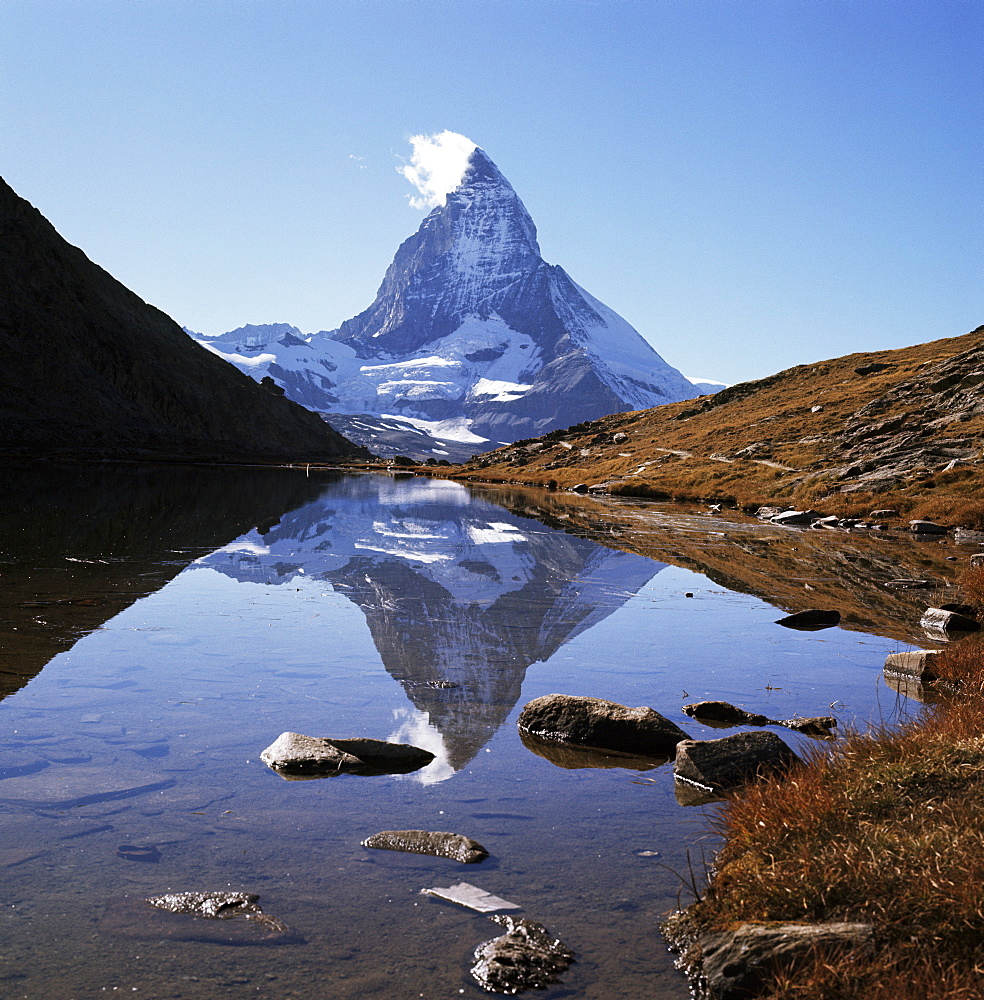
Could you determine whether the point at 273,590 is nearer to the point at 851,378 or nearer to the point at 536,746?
the point at 536,746

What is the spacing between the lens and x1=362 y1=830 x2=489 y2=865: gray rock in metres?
6.73

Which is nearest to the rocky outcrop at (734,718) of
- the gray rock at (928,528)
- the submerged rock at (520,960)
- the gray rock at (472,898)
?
the gray rock at (472,898)

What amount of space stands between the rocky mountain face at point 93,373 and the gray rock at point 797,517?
7382 centimetres

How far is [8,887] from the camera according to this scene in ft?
19.5

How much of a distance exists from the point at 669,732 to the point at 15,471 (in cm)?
6348

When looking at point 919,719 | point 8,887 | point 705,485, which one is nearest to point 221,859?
point 8,887

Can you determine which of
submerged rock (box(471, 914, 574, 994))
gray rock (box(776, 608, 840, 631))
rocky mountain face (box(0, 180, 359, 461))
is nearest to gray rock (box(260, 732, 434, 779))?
submerged rock (box(471, 914, 574, 994))

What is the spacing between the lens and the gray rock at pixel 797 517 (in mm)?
44438

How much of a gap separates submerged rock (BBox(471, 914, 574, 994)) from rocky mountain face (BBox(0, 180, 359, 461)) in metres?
89.6

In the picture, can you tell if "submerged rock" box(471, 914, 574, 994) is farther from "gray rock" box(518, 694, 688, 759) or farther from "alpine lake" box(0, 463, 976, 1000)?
"gray rock" box(518, 694, 688, 759)

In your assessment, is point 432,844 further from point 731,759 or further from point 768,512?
point 768,512

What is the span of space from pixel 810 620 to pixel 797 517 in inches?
1147

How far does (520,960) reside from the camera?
528 centimetres

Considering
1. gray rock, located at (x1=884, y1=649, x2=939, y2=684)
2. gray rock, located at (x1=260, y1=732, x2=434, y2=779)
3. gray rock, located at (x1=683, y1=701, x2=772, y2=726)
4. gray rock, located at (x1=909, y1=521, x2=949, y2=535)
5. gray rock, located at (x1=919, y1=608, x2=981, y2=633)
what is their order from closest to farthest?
1. gray rock, located at (x1=260, y1=732, x2=434, y2=779)
2. gray rock, located at (x1=683, y1=701, x2=772, y2=726)
3. gray rock, located at (x1=884, y1=649, x2=939, y2=684)
4. gray rock, located at (x1=919, y1=608, x2=981, y2=633)
5. gray rock, located at (x1=909, y1=521, x2=949, y2=535)
